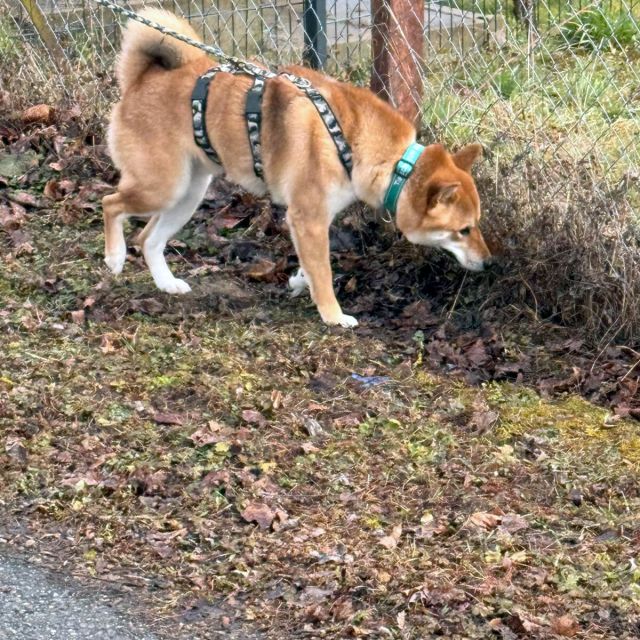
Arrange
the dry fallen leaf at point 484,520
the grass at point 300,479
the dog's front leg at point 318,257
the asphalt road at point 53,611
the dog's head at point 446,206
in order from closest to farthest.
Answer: the asphalt road at point 53,611
the grass at point 300,479
the dry fallen leaf at point 484,520
the dog's head at point 446,206
the dog's front leg at point 318,257

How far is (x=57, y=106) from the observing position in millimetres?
6734

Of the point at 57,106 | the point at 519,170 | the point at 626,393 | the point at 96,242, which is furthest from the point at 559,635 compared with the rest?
the point at 57,106

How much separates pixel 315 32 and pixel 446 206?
8.09 ft

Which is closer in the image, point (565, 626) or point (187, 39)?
point (565, 626)

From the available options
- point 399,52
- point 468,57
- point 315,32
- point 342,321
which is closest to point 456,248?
point 342,321

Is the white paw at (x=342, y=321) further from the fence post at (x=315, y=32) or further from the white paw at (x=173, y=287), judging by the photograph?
the fence post at (x=315, y=32)

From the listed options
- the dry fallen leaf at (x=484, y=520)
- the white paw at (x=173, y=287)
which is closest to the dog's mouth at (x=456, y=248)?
the white paw at (x=173, y=287)

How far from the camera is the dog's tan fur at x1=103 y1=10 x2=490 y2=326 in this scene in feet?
15.6

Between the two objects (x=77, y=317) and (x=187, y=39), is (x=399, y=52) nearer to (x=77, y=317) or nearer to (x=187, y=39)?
(x=187, y=39)

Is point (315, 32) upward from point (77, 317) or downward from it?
upward

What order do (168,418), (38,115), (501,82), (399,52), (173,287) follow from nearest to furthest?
1. (168,418)
2. (173,287)
3. (399,52)
4. (501,82)
5. (38,115)

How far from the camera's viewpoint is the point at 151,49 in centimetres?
492

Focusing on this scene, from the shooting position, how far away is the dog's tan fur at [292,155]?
15.6ft

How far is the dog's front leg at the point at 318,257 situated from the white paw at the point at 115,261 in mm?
904
